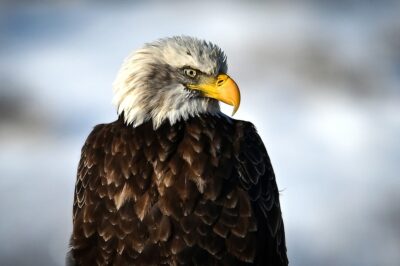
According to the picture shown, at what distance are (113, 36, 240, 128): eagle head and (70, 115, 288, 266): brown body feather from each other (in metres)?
0.08

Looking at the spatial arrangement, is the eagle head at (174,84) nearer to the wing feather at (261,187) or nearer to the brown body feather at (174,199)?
the brown body feather at (174,199)

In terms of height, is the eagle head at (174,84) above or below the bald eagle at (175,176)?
above

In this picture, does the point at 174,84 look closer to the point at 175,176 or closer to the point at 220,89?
the point at 220,89

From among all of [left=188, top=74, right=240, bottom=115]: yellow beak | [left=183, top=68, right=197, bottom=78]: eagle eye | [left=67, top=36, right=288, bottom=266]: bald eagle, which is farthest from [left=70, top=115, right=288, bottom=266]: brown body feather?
[left=183, top=68, right=197, bottom=78]: eagle eye

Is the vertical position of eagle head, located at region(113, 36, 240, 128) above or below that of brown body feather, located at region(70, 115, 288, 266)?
above

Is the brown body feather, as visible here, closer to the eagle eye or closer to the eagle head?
the eagle head

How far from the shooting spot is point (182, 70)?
22.9 ft

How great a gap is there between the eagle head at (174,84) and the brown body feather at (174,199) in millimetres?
83

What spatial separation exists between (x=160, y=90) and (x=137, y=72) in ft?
0.60

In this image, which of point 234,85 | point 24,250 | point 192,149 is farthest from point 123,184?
point 24,250

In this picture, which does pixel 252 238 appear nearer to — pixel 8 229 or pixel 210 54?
pixel 210 54

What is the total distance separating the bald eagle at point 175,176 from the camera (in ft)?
21.7

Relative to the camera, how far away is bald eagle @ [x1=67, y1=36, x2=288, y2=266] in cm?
661

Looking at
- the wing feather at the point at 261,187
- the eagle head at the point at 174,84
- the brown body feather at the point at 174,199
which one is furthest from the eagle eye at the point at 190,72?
the wing feather at the point at 261,187
